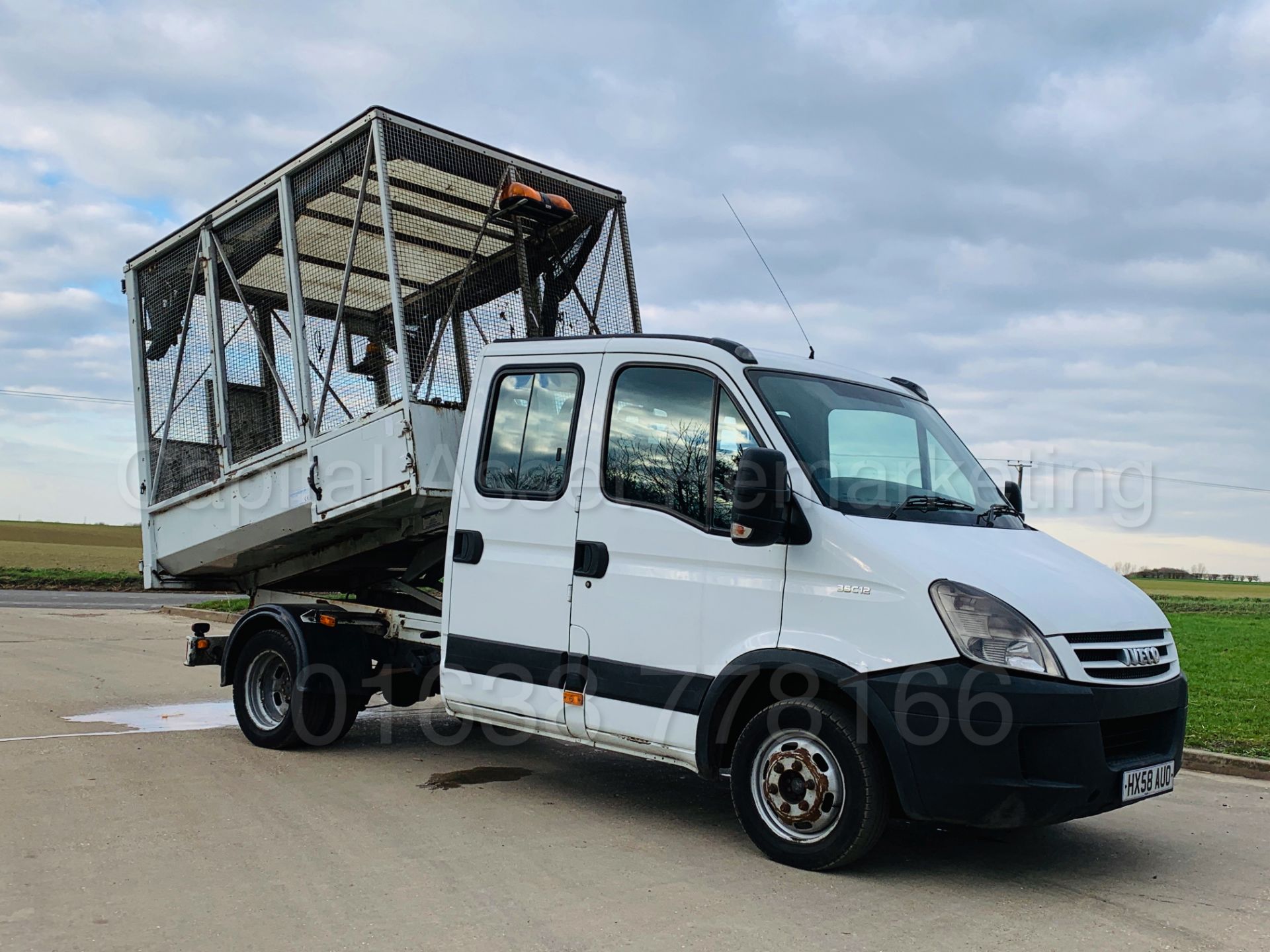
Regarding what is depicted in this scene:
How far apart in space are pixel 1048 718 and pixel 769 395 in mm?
1962

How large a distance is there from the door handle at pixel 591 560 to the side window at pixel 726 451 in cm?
68

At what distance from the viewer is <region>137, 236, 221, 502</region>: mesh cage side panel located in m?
8.54

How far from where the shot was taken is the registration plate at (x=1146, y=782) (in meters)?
4.89

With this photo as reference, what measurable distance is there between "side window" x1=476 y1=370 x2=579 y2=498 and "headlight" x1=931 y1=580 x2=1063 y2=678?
2238mm

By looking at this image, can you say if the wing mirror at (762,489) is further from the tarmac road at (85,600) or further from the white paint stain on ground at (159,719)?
the tarmac road at (85,600)

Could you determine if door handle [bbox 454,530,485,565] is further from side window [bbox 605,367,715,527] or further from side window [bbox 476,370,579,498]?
side window [bbox 605,367,715,527]

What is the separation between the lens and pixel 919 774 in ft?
15.8

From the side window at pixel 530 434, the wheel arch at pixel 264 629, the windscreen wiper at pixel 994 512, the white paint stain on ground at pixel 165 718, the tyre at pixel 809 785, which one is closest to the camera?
the tyre at pixel 809 785

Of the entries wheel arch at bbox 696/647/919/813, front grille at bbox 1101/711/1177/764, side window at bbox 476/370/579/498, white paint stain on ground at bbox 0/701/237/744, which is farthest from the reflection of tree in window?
white paint stain on ground at bbox 0/701/237/744

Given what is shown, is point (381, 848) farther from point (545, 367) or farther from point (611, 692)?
point (545, 367)

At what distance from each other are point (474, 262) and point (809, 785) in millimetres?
4256

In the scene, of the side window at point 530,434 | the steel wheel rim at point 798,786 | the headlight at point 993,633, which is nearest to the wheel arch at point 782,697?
the steel wheel rim at point 798,786

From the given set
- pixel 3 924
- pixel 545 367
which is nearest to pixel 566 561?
pixel 545 367

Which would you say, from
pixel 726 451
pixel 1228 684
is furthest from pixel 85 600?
pixel 726 451
